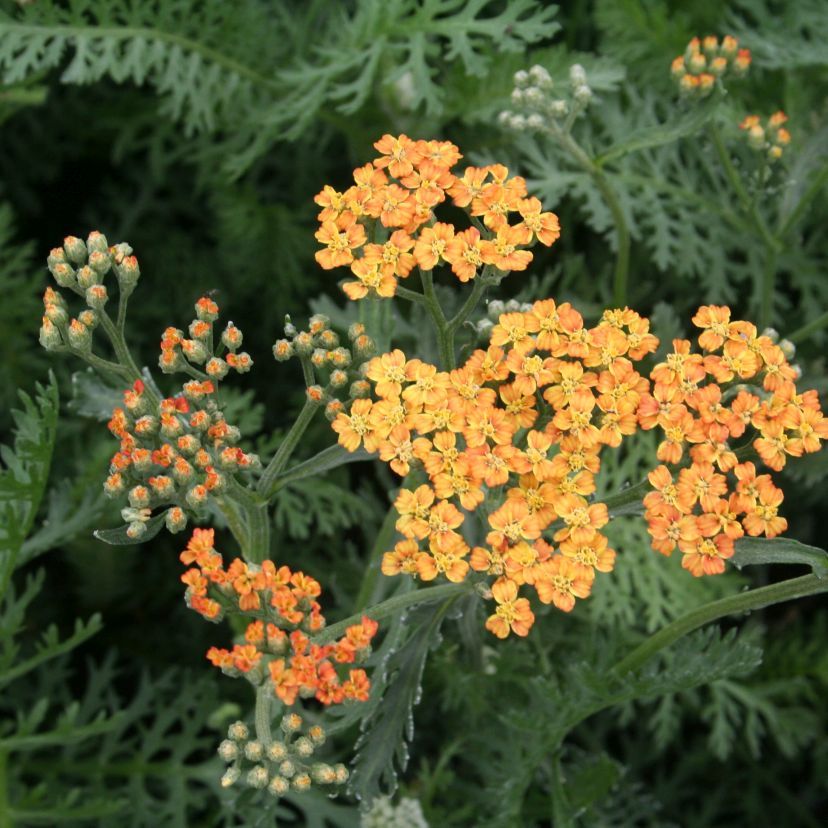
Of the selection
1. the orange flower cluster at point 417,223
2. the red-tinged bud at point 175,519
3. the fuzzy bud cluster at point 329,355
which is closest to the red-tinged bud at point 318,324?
the fuzzy bud cluster at point 329,355

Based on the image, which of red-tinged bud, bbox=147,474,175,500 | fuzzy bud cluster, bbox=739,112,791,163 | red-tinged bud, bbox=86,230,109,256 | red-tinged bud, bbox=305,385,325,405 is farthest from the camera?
fuzzy bud cluster, bbox=739,112,791,163

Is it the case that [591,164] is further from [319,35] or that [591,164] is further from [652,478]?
[319,35]

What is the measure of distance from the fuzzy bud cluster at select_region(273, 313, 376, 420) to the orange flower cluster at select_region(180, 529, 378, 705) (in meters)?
0.35

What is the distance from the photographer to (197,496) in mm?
2039

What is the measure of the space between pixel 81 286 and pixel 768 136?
185cm

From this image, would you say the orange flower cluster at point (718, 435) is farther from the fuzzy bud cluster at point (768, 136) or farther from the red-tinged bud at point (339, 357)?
the fuzzy bud cluster at point (768, 136)

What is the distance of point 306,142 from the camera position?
3928 mm

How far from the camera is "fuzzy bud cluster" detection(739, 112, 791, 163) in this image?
300 centimetres

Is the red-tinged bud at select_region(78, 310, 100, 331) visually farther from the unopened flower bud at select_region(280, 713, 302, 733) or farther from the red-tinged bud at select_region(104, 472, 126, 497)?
the unopened flower bud at select_region(280, 713, 302, 733)

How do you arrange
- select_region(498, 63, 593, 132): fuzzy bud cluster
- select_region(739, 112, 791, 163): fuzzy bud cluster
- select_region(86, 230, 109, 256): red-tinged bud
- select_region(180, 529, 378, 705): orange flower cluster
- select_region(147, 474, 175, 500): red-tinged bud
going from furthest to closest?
1. select_region(739, 112, 791, 163): fuzzy bud cluster
2. select_region(498, 63, 593, 132): fuzzy bud cluster
3. select_region(86, 230, 109, 256): red-tinged bud
4. select_region(147, 474, 175, 500): red-tinged bud
5. select_region(180, 529, 378, 705): orange flower cluster

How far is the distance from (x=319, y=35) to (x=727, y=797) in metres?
2.87

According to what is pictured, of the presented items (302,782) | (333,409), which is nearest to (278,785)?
(302,782)

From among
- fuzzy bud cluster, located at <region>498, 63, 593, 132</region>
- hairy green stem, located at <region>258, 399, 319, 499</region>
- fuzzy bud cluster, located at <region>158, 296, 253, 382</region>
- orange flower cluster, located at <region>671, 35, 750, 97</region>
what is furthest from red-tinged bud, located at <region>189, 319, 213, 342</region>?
orange flower cluster, located at <region>671, 35, 750, 97</region>

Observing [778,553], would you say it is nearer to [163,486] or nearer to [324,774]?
[324,774]
